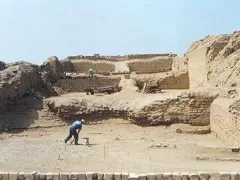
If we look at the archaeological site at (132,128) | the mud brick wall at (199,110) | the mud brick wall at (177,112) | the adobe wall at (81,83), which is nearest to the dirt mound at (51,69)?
the adobe wall at (81,83)

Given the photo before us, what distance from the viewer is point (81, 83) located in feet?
99.2

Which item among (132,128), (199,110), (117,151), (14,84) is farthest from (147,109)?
(14,84)

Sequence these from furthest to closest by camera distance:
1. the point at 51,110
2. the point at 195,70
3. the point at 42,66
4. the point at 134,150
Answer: the point at 42,66, the point at 195,70, the point at 51,110, the point at 134,150

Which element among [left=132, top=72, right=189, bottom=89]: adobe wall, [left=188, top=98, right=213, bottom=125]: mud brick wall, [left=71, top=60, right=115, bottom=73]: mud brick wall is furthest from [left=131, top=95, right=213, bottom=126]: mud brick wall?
[left=71, top=60, right=115, bottom=73]: mud brick wall

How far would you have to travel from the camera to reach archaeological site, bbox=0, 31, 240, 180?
10.5 meters

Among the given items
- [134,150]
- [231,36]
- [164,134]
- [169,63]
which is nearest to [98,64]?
[169,63]

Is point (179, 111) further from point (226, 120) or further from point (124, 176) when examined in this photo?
point (124, 176)

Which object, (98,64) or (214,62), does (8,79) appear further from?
(98,64)

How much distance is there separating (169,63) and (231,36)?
18.8 meters

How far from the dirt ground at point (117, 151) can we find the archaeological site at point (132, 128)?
3 cm

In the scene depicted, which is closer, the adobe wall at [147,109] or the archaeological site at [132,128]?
the archaeological site at [132,128]

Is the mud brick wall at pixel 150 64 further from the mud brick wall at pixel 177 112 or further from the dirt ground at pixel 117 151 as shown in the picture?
the mud brick wall at pixel 177 112

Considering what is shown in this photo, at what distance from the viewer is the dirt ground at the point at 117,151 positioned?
1088cm

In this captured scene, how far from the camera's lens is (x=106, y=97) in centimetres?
1998
